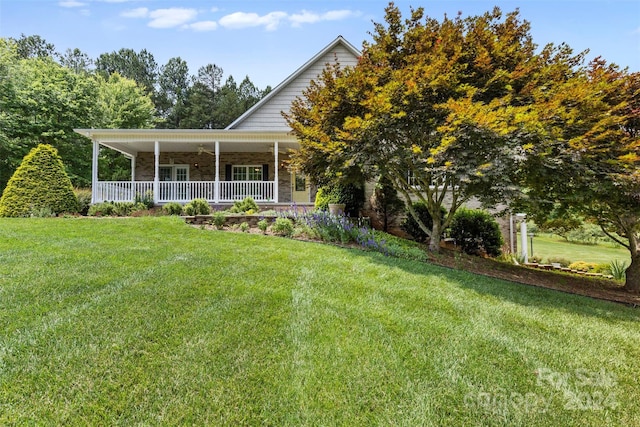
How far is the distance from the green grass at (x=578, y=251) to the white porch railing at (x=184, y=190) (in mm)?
11520

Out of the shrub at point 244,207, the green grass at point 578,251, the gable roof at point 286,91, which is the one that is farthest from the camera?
the gable roof at point 286,91

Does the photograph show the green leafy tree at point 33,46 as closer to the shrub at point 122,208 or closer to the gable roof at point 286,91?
the gable roof at point 286,91

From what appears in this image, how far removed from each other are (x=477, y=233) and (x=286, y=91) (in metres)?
10.1

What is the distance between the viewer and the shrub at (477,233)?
9492 mm

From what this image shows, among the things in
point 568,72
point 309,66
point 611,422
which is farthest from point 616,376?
point 309,66

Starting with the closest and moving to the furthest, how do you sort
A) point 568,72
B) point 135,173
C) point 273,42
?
point 568,72 < point 273,42 < point 135,173

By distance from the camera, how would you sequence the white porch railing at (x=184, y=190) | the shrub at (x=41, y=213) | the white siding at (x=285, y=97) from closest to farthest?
the shrub at (x=41, y=213) → the white porch railing at (x=184, y=190) → the white siding at (x=285, y=97)

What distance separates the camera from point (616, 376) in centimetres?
250

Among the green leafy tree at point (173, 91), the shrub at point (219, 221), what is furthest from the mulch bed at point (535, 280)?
the green leafy tree at point (173, 91)

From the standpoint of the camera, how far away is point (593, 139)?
4609 mm

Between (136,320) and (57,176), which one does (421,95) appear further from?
(57,176)

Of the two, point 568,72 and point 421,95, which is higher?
point 568,72

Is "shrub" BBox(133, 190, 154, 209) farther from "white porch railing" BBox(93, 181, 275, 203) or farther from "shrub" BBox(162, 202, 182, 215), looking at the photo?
"shrub" BBox(162, 202, 182, 215)

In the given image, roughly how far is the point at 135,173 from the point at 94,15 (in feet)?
25.0
